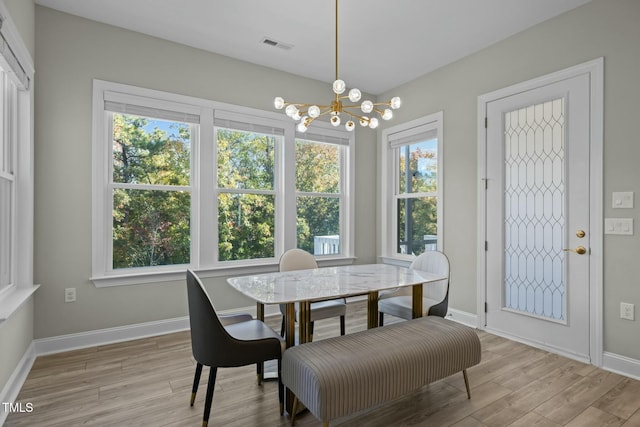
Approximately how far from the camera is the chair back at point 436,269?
109 inches

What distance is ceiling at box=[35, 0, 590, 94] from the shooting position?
9.15 feet

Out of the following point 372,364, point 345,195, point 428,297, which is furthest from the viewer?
point 345,195

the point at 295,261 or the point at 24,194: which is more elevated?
the point at 24,194

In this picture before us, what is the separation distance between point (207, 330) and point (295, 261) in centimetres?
146

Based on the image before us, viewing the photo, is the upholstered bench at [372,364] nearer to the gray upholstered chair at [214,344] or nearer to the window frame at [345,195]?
the gray upholstered chair at [214,344]

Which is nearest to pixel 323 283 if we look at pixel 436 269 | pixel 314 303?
pixel 314 303

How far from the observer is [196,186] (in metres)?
3.53

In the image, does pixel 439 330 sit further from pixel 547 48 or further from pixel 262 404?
pixel 547 48

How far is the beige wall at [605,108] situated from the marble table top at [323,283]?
131cm

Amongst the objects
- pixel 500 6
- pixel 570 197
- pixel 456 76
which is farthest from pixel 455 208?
pixel 500 6

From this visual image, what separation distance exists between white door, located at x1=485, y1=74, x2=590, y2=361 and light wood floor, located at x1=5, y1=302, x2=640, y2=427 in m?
0.39

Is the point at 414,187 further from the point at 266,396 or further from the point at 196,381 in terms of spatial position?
the point at 196,381

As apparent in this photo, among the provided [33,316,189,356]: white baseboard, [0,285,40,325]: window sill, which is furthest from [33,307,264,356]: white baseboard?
[0,285,40,325]: window sill

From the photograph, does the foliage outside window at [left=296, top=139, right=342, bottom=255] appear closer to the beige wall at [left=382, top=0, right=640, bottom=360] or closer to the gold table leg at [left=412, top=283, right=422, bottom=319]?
the beige wall at [left=382, top=0, right=640, bottom=360]
